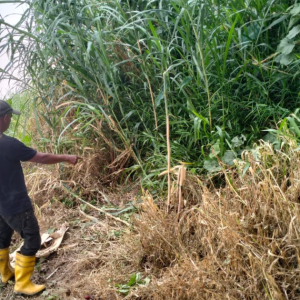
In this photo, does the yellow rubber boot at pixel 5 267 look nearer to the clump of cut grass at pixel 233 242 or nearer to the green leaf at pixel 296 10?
the clump of cut grass at pixel 233 242

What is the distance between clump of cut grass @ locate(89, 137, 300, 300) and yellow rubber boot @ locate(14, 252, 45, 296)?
1.70 ft

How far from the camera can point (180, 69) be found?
320cm

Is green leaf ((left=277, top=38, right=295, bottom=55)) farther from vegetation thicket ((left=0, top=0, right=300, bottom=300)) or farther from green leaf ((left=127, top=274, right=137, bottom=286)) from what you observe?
green leaf ((left=127, top=274, right=137, bottom=286))

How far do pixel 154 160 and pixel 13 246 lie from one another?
4.65 ft

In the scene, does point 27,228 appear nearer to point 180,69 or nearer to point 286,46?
point 180,69

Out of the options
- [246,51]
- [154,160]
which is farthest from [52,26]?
[246,51]

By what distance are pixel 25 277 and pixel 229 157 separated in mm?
1593

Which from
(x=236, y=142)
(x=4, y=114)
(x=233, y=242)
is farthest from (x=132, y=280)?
(x=4, y=114)

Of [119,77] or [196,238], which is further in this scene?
[119,77]

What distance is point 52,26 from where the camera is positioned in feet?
9.13

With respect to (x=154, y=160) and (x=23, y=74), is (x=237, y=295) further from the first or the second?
(x=23, y=74)

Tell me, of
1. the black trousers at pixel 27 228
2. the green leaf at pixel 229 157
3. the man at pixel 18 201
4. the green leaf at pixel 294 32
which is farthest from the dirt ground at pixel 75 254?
the green leaf at pixel 294 32

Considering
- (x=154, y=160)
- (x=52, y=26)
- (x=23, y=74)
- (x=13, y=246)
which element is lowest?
(x=13, y=246)

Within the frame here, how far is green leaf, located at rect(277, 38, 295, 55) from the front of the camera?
2.53 meters
